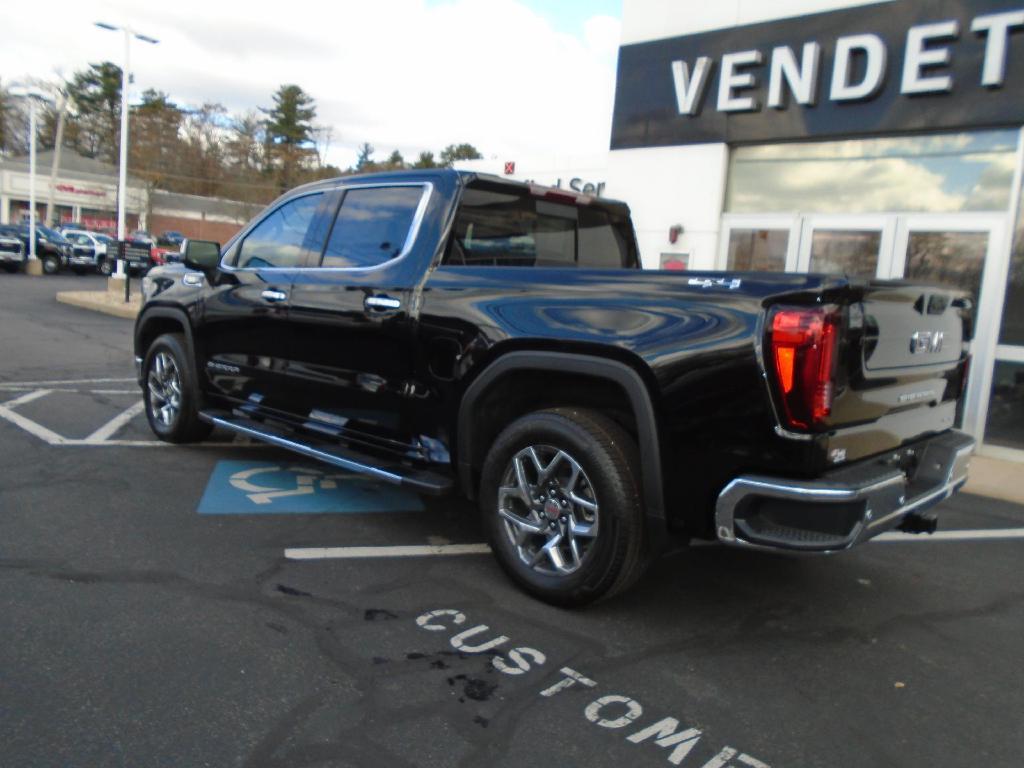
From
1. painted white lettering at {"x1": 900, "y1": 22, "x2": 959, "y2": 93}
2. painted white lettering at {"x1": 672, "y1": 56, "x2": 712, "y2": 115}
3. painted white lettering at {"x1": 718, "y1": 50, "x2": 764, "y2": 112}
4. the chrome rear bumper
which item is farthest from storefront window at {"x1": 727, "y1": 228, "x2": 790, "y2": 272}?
the chrome rear bumper

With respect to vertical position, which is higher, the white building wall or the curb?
the white building wall

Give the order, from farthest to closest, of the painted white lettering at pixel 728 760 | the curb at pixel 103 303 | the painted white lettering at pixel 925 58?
the curb at pixel 103 303, the painted white lettering at pixel 925 58, the painted white lettering at pixel 728 760

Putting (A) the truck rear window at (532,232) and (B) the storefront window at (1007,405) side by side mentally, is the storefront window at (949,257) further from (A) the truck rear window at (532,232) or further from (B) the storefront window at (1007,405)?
(A) the truck rear window at (532,232)

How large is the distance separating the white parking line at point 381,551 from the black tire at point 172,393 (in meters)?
2.08

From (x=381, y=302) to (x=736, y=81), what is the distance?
6.79m

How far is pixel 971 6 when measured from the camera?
303 inches

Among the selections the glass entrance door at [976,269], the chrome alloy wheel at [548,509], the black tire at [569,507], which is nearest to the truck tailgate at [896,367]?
the black tire at [569,507]

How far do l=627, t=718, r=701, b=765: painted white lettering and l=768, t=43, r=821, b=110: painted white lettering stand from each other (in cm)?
778

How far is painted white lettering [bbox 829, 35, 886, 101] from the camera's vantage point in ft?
27.1

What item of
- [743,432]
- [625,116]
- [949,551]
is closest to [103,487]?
[743,432]

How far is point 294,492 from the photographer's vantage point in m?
5.20

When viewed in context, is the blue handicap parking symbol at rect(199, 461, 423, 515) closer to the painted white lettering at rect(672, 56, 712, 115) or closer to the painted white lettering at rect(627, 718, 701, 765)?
the painted white lettering at rect(627, 718, 701, 765)

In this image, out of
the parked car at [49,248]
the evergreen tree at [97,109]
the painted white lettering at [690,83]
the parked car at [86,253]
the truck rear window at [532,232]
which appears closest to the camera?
the truck rear window at [532,232]

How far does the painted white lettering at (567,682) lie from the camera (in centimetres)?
294
